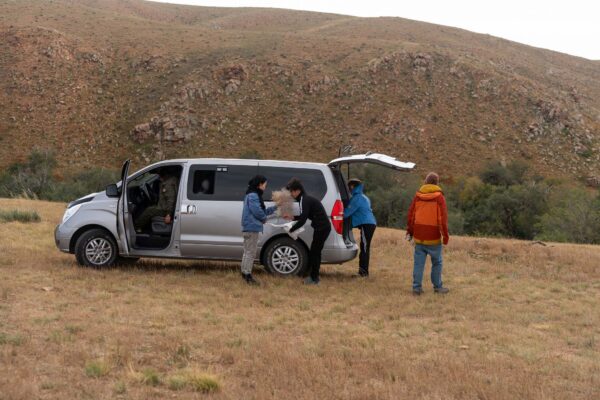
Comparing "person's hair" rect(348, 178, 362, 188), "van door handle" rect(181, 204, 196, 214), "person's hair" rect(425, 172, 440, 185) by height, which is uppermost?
"person's hair" rect(425, 172, 440, 185)

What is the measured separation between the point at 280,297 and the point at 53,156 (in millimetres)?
45116

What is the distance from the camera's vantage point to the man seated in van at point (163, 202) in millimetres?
10953

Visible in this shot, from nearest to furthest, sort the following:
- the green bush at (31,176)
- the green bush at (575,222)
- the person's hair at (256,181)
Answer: the person's hair at (256,181) < the green bush at (575,222) < the green bush at (31,176)

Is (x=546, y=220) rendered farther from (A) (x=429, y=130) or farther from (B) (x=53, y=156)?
(B) (x=53, y=156)

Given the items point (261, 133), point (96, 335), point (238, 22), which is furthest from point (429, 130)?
point (238, 22)

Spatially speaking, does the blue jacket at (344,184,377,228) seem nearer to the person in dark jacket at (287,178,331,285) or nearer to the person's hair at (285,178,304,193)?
the person in dark jacket at (287,178,331,285)

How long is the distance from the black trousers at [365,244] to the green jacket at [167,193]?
11.2 feet

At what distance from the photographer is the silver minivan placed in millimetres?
10648

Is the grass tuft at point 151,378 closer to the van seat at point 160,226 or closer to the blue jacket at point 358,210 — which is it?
the van seat at point 160,226

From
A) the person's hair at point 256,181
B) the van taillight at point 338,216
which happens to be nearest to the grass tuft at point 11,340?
the person's hair at point 256,181

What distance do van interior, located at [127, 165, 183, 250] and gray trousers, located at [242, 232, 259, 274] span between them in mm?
1570

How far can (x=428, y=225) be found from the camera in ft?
32.0

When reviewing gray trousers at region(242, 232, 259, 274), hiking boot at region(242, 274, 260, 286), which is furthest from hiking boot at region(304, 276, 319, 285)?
gray trousers at region(242, 232, 259, 274)

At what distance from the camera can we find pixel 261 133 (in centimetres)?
5656
